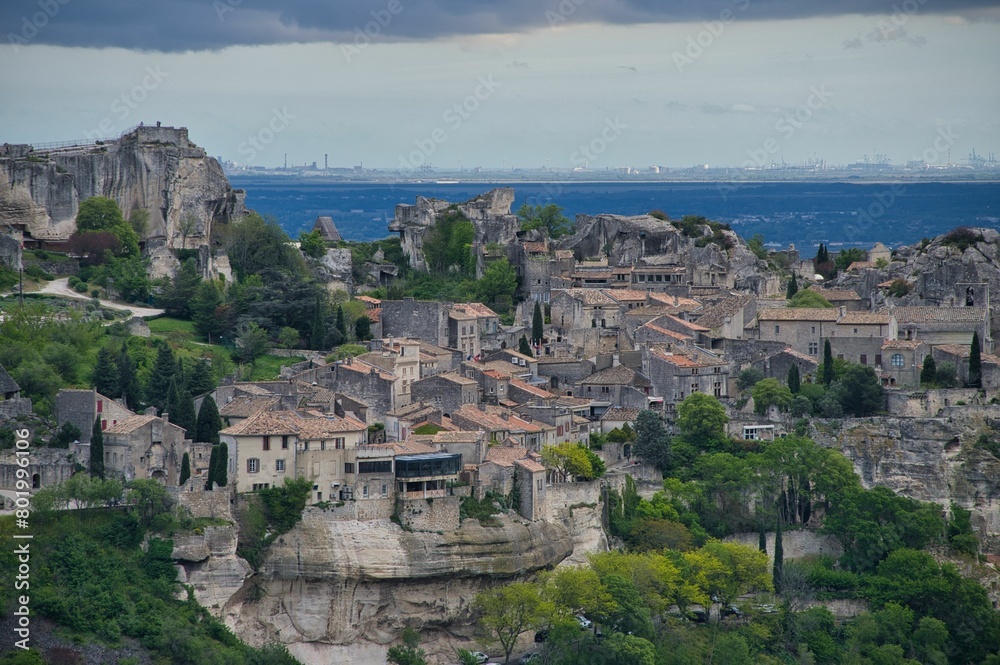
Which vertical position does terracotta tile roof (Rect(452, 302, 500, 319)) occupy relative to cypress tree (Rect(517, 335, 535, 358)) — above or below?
above

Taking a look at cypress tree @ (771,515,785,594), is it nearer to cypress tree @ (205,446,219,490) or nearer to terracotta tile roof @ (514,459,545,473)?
terracotta tile roof @ (514,459,545,473)

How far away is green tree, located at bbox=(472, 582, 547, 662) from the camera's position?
5062cm

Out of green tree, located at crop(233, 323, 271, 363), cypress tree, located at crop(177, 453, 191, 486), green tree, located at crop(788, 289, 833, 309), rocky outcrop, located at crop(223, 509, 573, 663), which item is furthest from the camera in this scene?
green tree, located at crop(788, 289, 833, 309)

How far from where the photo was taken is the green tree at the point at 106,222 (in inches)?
2911

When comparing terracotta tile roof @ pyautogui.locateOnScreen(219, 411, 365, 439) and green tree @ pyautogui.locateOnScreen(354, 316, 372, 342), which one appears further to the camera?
green tree @ pyautogui.locateOnScreen(354, 316, 372, 342)

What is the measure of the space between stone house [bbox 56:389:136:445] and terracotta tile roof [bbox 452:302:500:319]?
18.9m

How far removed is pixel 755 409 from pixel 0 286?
28.8 meters

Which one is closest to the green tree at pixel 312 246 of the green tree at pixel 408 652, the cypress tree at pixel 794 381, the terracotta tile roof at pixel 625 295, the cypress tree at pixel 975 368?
the terracotta tile roof at pixel 625 295

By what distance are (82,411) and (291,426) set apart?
21.2 ft

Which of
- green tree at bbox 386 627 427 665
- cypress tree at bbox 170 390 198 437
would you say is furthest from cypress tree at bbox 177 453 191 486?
green tree at bbox 386 627 427 665

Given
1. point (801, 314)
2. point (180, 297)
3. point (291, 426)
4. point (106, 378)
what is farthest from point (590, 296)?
point (291, 426)

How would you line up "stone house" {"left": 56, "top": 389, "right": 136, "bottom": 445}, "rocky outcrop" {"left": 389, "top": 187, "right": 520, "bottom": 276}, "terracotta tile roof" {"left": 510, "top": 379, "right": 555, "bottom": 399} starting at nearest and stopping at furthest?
"stone house" {"left": 56, "top": 389, "right": 136, "bottom": 445}
"terracotta tile roof" {"left": 510, "top": 379, "right": 555, "bottom": 399}
"rocky outcrop" {"left": 389, "top": 187, "right": 520, "bottom": 276}

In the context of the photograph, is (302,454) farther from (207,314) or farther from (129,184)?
(129,184)

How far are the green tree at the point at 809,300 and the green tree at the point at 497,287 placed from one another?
11.7 m
